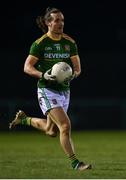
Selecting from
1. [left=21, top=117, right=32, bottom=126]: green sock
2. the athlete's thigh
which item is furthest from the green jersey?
[left=21, top=117, right=32, bottom=126]: green sock

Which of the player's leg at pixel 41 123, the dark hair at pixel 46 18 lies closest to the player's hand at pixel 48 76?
the dark hair at pixel 46 18

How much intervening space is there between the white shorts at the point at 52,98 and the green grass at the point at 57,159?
2.65 feet

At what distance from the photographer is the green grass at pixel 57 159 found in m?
9.71

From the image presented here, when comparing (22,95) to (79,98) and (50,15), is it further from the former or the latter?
(50,15)

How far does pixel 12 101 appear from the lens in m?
24.4

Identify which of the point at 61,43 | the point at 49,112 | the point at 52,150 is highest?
the point at 61,43

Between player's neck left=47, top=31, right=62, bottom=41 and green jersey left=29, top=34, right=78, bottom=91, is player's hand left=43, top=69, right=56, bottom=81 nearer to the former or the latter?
green jersey left=29, top=34, right=78, bottom=91

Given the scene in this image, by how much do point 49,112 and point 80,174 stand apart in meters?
1.28

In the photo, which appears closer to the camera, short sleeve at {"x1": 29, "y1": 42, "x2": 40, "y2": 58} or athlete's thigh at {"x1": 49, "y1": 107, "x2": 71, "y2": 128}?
athlete's thigh at {"x1": 49, "y1": 107, "x2": 71, "y2": 128}

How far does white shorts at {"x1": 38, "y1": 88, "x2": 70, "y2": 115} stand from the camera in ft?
35.1

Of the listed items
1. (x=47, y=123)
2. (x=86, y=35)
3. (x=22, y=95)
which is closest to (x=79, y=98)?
(x=22, y=95)

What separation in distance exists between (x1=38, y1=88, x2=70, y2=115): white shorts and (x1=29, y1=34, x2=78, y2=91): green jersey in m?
0.06

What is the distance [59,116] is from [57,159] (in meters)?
2.03

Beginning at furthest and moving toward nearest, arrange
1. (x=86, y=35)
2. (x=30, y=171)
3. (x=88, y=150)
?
(x=86, y=35)
(x=88, y=150)
(x=30, y=171)
